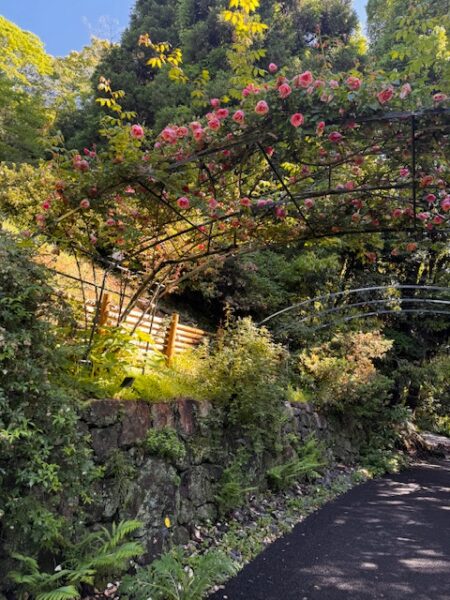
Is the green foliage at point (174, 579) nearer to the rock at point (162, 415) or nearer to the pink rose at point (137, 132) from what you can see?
the rock at point (162, 415)

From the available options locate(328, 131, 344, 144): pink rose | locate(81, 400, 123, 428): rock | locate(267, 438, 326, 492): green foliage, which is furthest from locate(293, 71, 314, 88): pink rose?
locate(267, 438, 326, 492): green foliage

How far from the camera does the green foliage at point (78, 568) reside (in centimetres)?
206

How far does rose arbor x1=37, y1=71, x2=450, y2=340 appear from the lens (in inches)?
105

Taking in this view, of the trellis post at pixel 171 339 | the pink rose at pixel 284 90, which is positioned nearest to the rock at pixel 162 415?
the trellis post at pixel 171 339

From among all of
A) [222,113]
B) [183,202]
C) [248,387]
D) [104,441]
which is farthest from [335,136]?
[248,387]

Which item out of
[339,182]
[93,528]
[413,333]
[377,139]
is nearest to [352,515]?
[93,528]

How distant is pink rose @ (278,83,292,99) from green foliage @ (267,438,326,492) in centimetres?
381

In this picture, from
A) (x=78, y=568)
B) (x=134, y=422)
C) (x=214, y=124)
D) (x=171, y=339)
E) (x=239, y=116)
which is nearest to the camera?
(x=78, y=568)

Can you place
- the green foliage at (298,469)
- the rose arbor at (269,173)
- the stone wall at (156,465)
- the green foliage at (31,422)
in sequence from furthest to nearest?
the green foliage at (298,469) < the stone wall at (156,465) < the rose arbor at (269,173) < the green foliage at (31,422)

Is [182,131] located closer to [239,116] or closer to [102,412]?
[239,116]

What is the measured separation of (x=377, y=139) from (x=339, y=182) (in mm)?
857

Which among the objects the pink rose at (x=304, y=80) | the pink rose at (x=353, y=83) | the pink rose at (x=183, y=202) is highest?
the pink rose at (x=353, y=83)

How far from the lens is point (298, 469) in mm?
5160

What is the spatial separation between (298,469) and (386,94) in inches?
163
